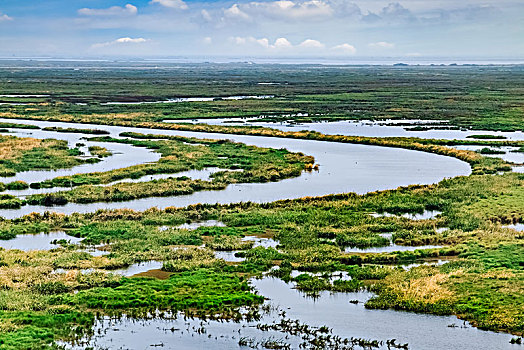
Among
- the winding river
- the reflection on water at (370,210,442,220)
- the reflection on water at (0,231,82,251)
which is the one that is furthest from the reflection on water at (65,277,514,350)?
the reflection on water at (370,210,442,220)

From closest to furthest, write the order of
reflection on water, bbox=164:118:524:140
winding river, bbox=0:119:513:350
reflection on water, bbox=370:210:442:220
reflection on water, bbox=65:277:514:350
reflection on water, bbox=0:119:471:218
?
reflection on water, bbox=65:277:514:350
winding river, bbox=0:119:513:350
reflection on water, bbox=370:210:442:220
reflection on water, bbox=0:119:471:218
reflection on water, bbox=164:118:524:140

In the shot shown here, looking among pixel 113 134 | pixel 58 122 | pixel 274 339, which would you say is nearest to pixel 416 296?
pixel 274 339

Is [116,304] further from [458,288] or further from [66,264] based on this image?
[458,288]

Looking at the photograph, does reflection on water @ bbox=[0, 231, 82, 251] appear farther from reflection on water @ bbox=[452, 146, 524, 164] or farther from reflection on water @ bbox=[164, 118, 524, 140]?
reflection on water @ bbox=[164, 118, 524, 140]

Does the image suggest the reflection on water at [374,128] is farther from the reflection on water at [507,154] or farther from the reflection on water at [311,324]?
the reflection on water at [311,324]

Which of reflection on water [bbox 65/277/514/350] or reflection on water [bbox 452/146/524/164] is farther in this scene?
reflection on water [bbox 452/146/524/164]

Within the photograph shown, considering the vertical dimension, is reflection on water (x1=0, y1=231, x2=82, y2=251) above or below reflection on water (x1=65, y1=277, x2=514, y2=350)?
above

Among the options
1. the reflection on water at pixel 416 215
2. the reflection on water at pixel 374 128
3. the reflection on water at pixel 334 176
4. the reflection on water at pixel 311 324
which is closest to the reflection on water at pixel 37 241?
the reflection on water at pixel 334 176

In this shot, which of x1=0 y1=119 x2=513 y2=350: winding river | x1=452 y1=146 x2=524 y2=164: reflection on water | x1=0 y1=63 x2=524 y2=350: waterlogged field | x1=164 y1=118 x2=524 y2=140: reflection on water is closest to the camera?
x1=0 y1=119 x2=513 y2=350: winding river
